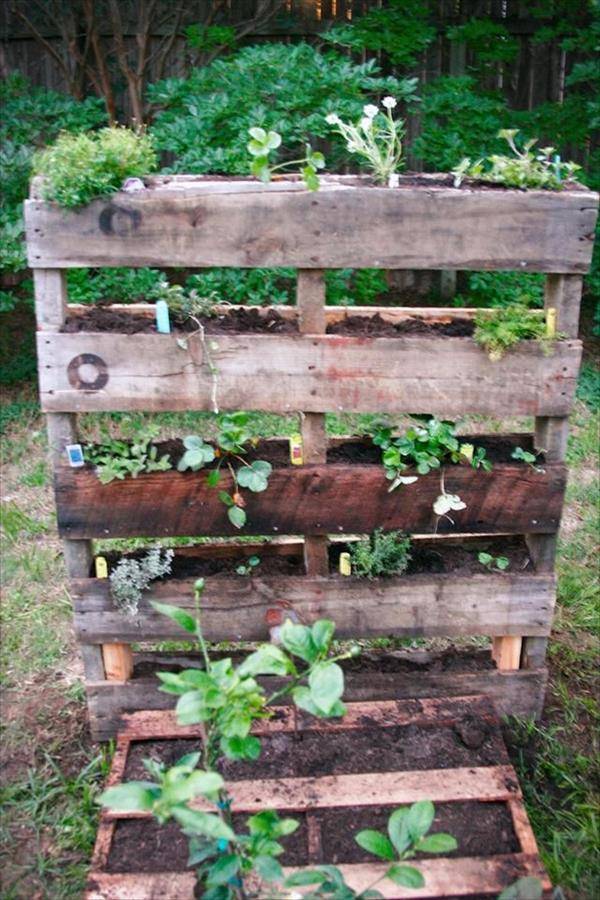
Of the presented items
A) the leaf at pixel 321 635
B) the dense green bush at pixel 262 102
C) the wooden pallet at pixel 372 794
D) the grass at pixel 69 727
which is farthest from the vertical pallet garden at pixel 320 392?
the dense green bush at pixel 262 102

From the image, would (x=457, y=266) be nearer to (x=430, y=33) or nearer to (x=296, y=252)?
(x=296, y=252)

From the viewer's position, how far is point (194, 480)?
2.79 m

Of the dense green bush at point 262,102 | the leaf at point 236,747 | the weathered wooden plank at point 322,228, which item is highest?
the dense green bush at point 262,102

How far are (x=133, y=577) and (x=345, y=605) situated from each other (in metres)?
0.67

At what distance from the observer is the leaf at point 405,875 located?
179 centimetres

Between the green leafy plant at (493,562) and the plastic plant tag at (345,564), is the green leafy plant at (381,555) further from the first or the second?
the green leafy plant at (493,562)

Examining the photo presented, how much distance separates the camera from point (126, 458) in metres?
2.80

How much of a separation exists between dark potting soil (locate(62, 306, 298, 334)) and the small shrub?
53 centimetres

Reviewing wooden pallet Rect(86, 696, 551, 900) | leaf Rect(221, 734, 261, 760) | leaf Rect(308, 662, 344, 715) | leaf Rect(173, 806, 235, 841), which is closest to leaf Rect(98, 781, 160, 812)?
leaf Rect(173, 806, 235, 841)

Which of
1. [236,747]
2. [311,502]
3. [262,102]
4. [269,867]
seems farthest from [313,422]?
[262,102]

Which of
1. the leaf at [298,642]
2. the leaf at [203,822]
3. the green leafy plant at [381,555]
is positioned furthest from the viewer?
the green leafy plant at [381,555]

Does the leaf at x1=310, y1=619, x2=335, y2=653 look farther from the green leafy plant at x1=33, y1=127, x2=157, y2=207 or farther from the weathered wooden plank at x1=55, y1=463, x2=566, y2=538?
the green leafy plant at x1=33, y1=127, x2=157, y2=207

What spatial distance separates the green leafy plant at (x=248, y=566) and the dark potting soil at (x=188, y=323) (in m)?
0.76

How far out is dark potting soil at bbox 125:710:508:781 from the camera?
2799 millimetres
